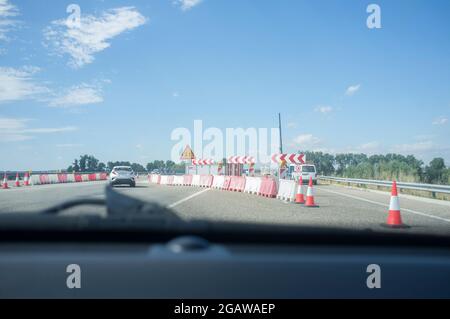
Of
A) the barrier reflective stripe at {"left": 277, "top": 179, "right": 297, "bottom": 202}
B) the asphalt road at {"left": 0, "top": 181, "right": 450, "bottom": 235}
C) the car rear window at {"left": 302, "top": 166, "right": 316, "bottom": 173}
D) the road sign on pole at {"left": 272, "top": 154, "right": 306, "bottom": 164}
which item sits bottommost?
the asphalt road at {"left": 0, "top": 181, "right": 450, "bottom": 235}

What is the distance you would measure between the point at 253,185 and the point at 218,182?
587 cm

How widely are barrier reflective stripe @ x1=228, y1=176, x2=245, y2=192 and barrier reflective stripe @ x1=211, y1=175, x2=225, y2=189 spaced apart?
5.25 feet

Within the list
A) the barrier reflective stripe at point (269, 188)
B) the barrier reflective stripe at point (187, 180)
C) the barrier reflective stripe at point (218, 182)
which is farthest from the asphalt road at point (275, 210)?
the barrier reflective stripe at point (187, 180)

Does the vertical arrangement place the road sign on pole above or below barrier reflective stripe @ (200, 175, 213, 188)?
above

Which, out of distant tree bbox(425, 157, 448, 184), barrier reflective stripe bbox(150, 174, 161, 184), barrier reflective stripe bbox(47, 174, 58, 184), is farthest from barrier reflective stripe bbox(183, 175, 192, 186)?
distant tree bbox(425, 157, 448, 184)

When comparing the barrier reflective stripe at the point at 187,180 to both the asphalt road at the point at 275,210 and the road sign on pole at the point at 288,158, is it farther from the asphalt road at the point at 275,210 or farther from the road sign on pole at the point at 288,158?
the asphalt road at the point at 275,210

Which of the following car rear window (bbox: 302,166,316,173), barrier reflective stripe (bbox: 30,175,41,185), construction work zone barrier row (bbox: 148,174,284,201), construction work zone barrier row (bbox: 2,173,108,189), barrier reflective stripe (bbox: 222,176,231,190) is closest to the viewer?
construction work zone barrier row (bbox: 148,174,284,201)

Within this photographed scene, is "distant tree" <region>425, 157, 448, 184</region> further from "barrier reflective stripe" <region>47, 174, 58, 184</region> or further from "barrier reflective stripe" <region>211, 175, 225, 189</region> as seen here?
"barrier reflective stripe" <region>47, 174, 58, 184</region>

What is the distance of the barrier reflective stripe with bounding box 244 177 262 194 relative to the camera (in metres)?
19.2

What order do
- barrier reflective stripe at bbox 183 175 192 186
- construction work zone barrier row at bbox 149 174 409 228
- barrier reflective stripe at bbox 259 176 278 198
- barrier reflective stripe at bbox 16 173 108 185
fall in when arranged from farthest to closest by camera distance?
barrier reflective stripe at bbox 16 173 108 185, barrier reflective stripe at bbox 183 175 192 186, barrier reflective stripe at bbox 259 176 278 198, construction work zone barrier row at bbox 149 174 409 228

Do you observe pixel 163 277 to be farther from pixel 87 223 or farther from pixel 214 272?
pixel 87 223

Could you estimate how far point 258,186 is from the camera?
19.2 meters
